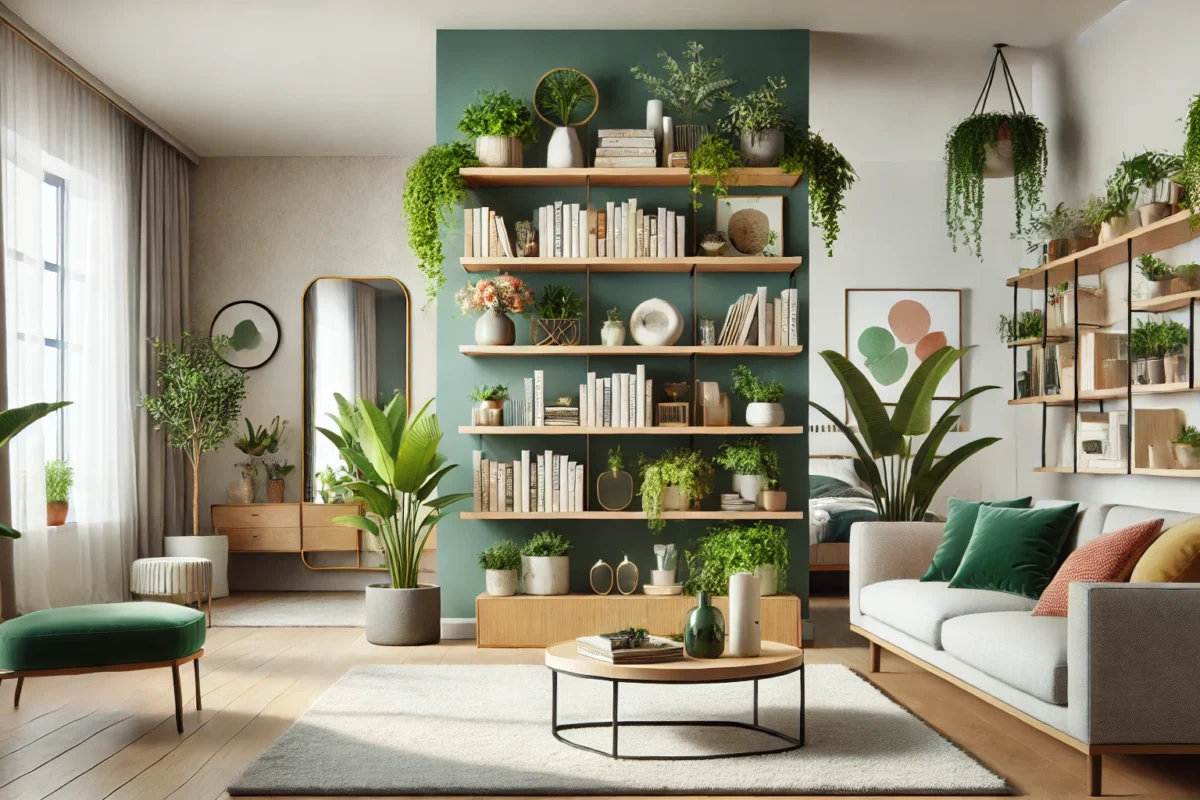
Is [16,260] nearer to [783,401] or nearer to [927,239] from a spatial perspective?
[783,401]

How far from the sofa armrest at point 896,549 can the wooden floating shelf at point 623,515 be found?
514 millimetres

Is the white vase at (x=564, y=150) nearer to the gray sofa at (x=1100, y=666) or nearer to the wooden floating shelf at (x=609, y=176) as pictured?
the wooden floating shelf at (x=609, y=176)

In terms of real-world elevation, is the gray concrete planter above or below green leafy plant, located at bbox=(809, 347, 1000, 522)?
below

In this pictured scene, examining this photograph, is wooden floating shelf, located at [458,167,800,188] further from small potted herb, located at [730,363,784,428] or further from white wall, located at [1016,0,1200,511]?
white wall, located at [1016,0,1200,511]

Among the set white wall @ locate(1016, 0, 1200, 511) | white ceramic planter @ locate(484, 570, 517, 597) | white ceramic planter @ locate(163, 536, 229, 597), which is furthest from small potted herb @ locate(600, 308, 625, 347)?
white ceramic planter @ locate(163, 536, 229, 597)

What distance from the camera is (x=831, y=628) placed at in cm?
587

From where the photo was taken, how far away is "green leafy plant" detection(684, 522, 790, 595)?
5.13 meters

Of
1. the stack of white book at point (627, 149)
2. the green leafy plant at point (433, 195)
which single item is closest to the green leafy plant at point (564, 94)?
the stack of white book at point (627, 149)

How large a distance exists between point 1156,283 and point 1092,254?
567 mm

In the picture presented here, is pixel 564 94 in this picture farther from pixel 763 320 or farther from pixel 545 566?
pixel 545 566

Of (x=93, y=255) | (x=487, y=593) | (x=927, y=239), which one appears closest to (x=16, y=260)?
(x=93, y=255)

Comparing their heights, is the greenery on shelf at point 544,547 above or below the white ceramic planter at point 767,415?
below

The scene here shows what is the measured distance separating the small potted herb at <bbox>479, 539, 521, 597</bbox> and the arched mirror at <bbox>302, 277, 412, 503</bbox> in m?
2.69

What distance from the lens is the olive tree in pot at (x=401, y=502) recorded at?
17.4ft
